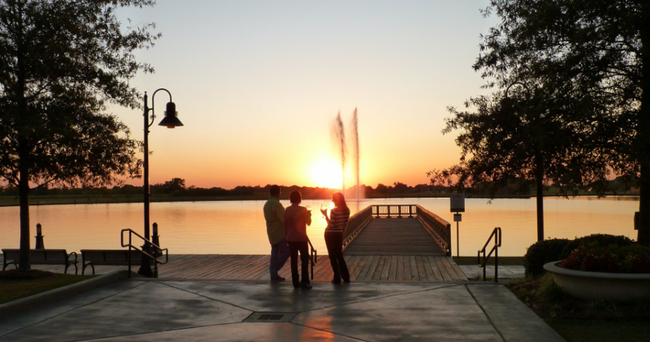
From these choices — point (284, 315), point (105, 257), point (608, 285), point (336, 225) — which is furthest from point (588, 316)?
point (105, 257)

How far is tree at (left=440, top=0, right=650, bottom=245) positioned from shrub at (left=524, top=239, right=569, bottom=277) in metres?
3.32

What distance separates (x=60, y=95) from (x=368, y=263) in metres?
11.0

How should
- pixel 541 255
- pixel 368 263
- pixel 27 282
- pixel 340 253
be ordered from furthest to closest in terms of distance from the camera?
pixel 368 263 → pixel 541 255 → pixel 27 282 → pixel 340 253

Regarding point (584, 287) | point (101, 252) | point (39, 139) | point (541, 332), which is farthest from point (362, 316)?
point (101, 252)

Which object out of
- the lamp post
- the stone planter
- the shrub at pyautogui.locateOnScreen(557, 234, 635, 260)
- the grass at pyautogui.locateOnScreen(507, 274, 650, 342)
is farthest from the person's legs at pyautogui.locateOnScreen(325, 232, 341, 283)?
the lamp post

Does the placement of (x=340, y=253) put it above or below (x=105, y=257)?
above

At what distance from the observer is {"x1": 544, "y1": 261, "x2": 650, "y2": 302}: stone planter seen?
855cm

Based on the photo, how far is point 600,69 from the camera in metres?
14.9

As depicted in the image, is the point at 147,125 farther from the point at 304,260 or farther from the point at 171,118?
the point at 304,260

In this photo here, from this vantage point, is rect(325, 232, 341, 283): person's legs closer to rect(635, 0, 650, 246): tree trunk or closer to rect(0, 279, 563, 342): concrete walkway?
rect(0, 279, 563, 342): concrete walkway

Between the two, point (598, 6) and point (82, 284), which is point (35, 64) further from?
point (598, 6)

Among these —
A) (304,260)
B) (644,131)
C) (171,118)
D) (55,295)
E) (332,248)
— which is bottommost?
(55,295)

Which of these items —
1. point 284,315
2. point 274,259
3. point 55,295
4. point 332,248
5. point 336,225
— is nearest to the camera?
point 284,315

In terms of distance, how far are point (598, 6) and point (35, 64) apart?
1360 centimetres
